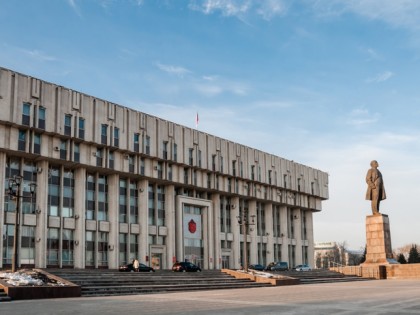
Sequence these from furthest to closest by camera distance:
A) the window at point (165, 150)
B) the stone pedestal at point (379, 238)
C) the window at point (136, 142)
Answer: the window at point (165, 150) < the window at point (136, 142) < the stone pedestal at point (379, 238)

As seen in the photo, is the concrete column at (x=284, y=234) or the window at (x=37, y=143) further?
the concrete column at (x=284, y=234)

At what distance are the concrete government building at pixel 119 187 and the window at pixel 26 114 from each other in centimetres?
12

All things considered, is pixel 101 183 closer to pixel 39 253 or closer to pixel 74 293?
pixel 39 253

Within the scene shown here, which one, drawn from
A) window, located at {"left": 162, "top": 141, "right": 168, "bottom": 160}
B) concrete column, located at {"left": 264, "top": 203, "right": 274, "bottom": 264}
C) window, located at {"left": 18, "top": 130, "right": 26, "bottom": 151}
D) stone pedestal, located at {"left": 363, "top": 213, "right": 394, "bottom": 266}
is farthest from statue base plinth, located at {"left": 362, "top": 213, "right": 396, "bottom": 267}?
concrete column, located at {"left": 264, "top": 203, "right": 274, "bottom": 264}

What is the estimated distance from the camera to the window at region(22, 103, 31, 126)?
44.8 meters

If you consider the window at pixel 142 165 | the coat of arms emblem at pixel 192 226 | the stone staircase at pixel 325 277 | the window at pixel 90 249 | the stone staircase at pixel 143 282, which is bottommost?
the stone staircase at pixel 325 277

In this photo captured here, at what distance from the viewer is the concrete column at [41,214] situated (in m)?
45.8

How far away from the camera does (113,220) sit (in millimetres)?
52562

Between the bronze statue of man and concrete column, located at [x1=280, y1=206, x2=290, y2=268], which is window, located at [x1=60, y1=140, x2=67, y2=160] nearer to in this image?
the bronze statue of man

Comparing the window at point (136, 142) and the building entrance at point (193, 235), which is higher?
the window at point (136, 142)

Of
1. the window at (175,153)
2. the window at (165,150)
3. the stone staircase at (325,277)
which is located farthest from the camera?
the window at (175,153)

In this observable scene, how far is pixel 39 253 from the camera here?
1802 inches

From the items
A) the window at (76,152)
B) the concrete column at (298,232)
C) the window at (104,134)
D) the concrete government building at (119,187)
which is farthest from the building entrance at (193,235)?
the concrete column at (298,232)

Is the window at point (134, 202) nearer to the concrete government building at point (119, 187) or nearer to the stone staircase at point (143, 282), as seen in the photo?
the concrete government building at point (119, 187)
